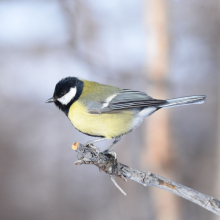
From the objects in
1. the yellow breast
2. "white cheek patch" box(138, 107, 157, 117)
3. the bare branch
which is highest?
"white cheek patch" box(138, 107, 157, 117)

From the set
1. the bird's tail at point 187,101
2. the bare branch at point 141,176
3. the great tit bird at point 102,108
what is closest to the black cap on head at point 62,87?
the great tit bird at point 102,108

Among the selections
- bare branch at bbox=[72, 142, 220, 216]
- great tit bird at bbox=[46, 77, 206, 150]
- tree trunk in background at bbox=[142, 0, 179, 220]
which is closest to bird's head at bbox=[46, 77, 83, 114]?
great tit bird at bbox=[46, 77, 206, 150]

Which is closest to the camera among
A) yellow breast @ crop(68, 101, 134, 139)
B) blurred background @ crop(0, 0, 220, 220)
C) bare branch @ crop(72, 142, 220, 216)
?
bare branch @ crop(72, 142, 220, 216)

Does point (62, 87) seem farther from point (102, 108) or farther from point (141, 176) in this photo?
point (141, 176)

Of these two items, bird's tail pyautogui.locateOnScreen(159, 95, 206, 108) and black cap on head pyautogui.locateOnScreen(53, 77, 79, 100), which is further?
black cap on head pyautogui.locateOnScreen(53, 77, 79, 100)

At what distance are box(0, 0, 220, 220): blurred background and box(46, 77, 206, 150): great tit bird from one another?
2.85 ft

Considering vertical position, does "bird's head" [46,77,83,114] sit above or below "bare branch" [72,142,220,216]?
above

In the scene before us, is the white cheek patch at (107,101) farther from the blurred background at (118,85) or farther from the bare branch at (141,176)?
the blurred background at (118,85)

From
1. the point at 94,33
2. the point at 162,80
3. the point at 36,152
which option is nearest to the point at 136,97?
the point at 162,80

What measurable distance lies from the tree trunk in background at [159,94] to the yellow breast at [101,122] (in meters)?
1.08

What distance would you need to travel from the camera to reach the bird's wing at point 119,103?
1090 mm

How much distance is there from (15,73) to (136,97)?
1.41 meters

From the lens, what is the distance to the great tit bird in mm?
1077

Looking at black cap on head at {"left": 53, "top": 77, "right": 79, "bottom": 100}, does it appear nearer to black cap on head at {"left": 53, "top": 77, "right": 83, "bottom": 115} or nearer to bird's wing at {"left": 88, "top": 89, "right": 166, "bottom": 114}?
black cap on head at {"left": 53, "top": 77, "right": 83, "bottom": 115}
